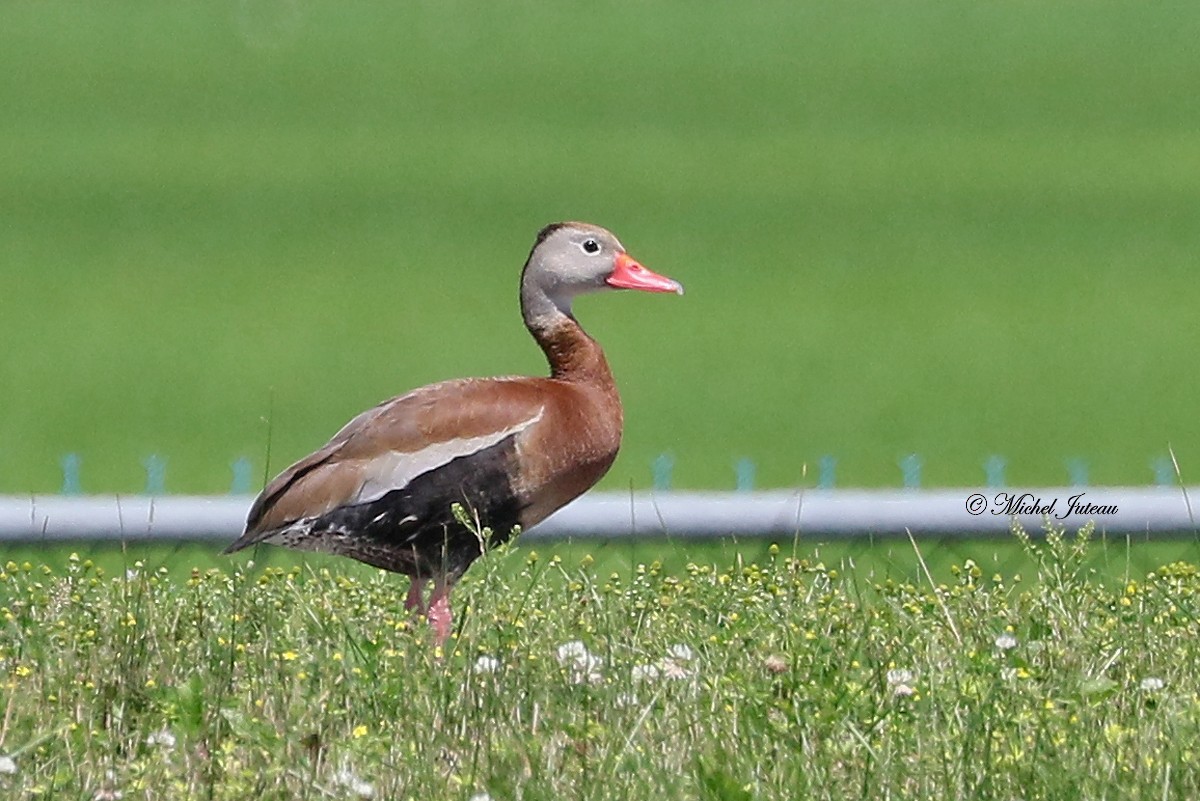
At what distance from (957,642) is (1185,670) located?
491 mm

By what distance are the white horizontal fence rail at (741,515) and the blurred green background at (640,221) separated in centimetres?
593

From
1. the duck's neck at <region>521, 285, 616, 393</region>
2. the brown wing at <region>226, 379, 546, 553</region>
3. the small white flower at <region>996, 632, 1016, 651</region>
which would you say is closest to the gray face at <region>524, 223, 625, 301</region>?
the duck's neck at <region>521, 285, 616, 393</region>

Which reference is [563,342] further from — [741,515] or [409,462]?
[741,515]

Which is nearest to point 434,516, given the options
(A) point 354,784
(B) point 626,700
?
(B) point 626,700

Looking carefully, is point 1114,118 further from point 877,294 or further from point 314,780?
point 314,780

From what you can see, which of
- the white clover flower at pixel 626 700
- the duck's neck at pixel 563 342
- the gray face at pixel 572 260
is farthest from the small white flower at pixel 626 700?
the gray face at pixel 572 260

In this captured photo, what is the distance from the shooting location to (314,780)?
4633mm

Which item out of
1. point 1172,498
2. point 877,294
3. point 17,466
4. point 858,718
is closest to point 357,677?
point 858,718

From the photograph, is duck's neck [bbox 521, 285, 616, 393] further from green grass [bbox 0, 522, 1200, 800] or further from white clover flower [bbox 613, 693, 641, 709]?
white clover flower [bbox 613, 693, 641, 709]

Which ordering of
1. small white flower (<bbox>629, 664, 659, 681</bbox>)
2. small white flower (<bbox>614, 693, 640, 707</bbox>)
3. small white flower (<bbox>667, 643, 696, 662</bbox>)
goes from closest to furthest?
small white flower (<bbox>614, 693, 640, 707</bbox>), small white flower (<bbox>629, 664, 659, 681</bbox>), small white flower (<bbox>667, 643, 696, 662</bbox>)

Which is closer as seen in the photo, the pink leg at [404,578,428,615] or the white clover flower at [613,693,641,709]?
the white clover flower at [613,693,641,709]

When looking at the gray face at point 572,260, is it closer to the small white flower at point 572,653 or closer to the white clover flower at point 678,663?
the white clover flower at point 678,663

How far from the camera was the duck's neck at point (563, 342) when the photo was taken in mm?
6887

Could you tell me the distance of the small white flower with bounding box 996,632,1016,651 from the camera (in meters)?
5.33
